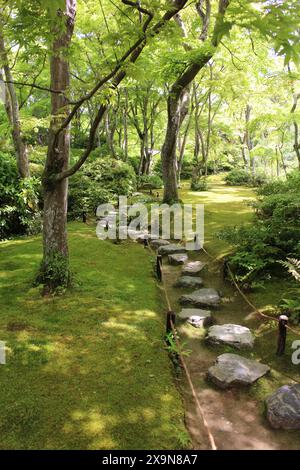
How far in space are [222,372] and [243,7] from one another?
412cm

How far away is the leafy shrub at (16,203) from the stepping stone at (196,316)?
6.38 m

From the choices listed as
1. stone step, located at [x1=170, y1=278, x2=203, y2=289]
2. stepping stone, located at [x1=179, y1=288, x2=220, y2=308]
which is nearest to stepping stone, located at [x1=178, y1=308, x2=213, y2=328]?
stepping stone, located at [x1=179, y1=288, x2=220, y2=308]

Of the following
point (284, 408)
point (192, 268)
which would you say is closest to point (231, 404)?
point (284, 408)

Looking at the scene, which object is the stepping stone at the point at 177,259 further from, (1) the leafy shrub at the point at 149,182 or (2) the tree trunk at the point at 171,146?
(1) the leafy shrub at the point at 149,182

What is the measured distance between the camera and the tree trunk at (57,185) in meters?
6.00

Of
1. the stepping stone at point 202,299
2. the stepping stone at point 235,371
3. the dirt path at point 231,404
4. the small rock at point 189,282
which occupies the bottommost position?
the dirt path at point 231,404

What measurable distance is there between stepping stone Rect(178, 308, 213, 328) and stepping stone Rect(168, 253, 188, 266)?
99.2 inches

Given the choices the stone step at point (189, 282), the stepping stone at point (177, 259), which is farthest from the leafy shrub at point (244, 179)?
the stone step at point (189, 282)

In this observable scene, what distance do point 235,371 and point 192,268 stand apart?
397 cm

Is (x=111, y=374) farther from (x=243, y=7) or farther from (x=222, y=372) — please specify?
(x=243, y=7)

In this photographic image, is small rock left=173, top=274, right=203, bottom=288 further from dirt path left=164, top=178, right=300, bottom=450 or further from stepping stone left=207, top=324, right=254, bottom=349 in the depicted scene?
stepping stone left=207, top=324, right=254, bottom=349

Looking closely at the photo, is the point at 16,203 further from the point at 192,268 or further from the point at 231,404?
the point at 231,404

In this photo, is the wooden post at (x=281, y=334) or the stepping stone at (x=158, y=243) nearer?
the wooden post at (x=281, y=334)
